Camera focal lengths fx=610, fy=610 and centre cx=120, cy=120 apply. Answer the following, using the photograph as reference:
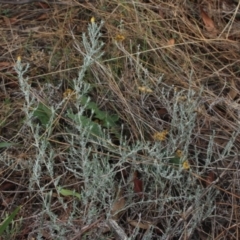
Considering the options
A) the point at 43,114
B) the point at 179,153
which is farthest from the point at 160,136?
the point at 43,114

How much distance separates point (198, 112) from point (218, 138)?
0.37 ft

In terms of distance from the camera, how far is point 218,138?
82.6 inches

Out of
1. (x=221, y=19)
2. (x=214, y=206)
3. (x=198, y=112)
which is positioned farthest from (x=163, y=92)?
(x=221, y=19)

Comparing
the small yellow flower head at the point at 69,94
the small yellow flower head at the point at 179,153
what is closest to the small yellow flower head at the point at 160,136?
the small yellow flower head at the point at 179,153

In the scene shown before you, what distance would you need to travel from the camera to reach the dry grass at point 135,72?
1942 millimetres

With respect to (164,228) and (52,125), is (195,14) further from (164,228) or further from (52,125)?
(164,228)

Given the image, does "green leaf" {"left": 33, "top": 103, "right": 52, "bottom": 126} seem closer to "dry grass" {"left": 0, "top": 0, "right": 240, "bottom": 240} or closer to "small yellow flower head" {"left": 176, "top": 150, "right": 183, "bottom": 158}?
"dry grass" {"left": 0, "top": 0, "right": 240, "bottom": 240}

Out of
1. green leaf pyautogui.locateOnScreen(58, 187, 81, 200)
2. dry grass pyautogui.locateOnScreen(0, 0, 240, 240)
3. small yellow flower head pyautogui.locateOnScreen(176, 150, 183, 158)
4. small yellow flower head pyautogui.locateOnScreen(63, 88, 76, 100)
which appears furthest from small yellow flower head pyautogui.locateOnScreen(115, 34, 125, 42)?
green leaf pyautogui.locateOnScreen(58, 187, 81, 200)

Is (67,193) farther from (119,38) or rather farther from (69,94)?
(119,38)

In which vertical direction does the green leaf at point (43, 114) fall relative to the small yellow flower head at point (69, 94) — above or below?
below

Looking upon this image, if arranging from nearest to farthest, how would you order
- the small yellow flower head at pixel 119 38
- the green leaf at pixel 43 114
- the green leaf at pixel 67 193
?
the green leaf at pixel 67 193 → the green leaf at pixel 43 114 → the small yellow flower head at pixel 119 38

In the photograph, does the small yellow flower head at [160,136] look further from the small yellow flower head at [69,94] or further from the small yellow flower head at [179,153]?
the small yellow flower head at [69,94]

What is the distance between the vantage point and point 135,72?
7.43 ft

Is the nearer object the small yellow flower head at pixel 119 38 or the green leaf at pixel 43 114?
the green leaf at pixel 43 114
